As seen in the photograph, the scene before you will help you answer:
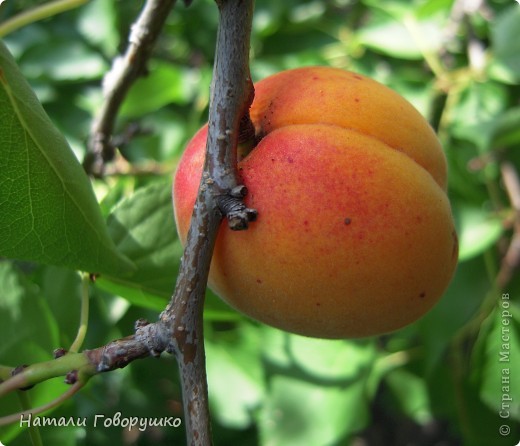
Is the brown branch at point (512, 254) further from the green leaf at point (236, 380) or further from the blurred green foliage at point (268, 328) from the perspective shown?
the green leaf at point (236, 380)

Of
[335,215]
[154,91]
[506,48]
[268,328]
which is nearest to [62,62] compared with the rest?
[154,91]

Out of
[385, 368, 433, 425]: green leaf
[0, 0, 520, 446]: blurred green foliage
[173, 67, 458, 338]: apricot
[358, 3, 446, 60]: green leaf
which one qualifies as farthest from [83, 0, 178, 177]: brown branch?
[385, 368, 433, 425]: green leaf

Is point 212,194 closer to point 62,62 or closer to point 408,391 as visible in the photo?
point 62,62

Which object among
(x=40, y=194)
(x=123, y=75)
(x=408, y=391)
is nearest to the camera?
(x=40, y=194)

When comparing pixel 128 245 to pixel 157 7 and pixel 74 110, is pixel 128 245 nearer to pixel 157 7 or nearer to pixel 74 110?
pixel 157 7

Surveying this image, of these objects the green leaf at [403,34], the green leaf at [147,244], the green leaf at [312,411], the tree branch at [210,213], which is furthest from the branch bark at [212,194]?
the green leaf at [403,34]
